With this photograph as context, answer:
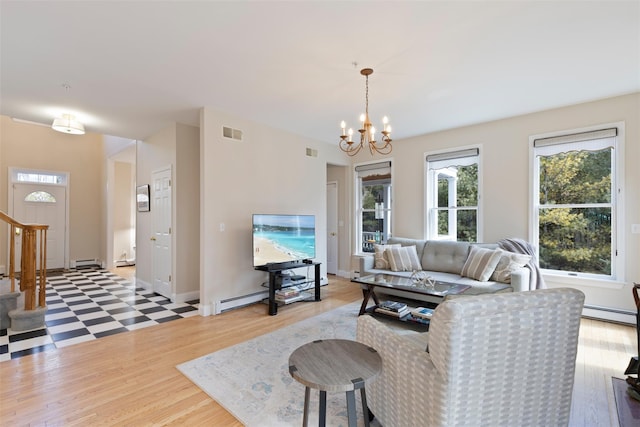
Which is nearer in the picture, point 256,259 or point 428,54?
point 428,54

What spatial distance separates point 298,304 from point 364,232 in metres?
2.37

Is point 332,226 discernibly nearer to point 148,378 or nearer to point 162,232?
point 162,232

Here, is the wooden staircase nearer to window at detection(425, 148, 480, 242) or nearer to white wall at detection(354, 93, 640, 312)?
white wall at detection(354, 93, 640, 312)

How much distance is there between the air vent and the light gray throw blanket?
3.94 meters

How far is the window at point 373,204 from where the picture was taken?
577cm

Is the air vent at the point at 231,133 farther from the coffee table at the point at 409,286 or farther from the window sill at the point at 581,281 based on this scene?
the window sill at the point at 581,281

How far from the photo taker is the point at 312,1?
76.5 inches

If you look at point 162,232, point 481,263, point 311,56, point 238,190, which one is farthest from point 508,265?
point 162,232

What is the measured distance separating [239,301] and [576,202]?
470cm

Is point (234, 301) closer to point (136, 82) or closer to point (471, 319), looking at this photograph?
point (136, 82)

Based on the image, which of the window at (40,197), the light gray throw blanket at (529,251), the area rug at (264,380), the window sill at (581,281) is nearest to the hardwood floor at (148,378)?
the area rug at (264,380)

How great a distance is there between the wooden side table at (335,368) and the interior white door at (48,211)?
25.3ft

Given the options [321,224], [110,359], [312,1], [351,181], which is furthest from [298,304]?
[312,1]

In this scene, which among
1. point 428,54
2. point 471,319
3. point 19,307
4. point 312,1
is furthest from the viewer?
point 19,307
